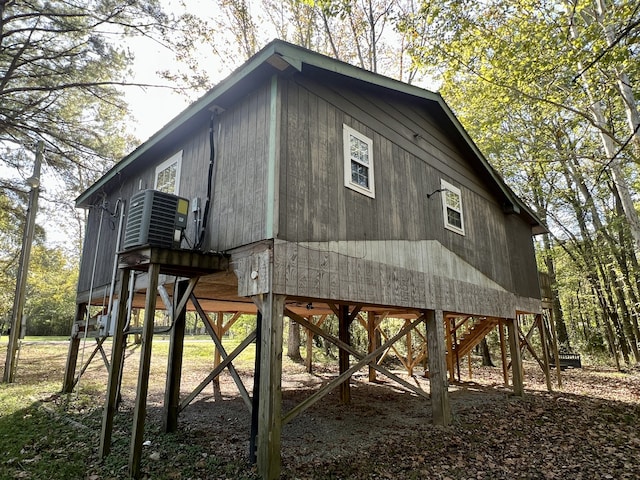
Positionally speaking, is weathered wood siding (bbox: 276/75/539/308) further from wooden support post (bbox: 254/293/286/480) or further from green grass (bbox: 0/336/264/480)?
green grass (bbox: 0/336/264/480)

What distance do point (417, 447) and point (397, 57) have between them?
49.5 feet

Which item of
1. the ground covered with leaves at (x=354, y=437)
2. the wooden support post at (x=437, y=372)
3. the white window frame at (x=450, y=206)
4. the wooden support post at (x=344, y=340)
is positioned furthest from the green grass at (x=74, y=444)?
the white window frame at (x=450, y=206)

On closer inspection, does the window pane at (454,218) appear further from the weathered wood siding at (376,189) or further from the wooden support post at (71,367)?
the wooden support post at (71,367)

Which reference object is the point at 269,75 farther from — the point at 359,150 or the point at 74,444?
the point at 74,444

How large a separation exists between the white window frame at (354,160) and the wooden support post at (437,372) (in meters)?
2.80

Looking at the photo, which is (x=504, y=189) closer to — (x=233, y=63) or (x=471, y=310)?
(x=471, y=310)

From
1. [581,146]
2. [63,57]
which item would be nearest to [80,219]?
[63,57]

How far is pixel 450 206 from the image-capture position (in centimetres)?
906

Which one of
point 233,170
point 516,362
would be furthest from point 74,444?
point 516,362

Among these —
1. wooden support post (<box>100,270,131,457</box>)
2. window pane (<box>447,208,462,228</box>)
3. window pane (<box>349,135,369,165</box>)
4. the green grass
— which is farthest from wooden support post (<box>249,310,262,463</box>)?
window pane (<box>447,208,462,228</box>)

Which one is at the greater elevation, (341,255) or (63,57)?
(63,57)

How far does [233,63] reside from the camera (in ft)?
50.8

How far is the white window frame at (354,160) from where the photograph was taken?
20.8ft

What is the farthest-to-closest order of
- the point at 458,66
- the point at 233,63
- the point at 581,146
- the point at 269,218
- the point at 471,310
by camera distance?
the point at 581,146 < the point at 233,63 < the point at 458,66 < the point at 471,310 < the point at 269,218
